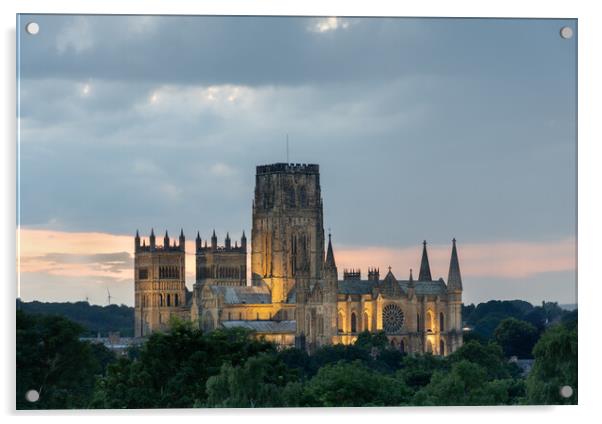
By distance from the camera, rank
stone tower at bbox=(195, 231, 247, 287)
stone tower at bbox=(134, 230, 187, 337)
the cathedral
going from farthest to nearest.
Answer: stone tower at bbox=(195, 231, 247, 287) → stone tower at bbox=(134, 230, 187, 337) → the cathedral

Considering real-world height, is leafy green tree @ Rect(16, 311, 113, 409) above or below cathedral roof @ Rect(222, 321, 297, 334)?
above

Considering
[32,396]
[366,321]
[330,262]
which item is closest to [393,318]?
[366,321]

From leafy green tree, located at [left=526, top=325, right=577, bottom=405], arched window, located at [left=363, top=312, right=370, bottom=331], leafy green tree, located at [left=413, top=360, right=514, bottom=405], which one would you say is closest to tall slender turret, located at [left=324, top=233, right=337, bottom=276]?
arched window, located at [left=363, top=312, right=370, bottom=331]

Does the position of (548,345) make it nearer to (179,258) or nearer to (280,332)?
(280,332)

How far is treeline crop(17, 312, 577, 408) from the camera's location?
18172 mm

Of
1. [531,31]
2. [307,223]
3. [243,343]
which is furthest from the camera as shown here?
[307,223]

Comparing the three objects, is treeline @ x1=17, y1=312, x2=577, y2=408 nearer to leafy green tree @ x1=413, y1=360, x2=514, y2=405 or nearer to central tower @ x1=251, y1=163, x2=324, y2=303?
leafy green tree @ x1=413, y1=360, x2=514, y2=405

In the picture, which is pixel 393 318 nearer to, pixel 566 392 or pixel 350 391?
pixel 350 391

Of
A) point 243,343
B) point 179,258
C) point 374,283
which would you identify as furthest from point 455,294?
point 243,343

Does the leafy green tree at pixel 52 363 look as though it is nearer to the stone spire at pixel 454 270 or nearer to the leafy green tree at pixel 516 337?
the stone spire at pixel 454 270

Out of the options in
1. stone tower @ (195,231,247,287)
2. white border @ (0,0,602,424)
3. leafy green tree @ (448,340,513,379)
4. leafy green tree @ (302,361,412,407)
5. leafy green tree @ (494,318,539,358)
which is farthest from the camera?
stone tower @ (195,231,247,287)

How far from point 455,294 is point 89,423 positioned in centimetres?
5767

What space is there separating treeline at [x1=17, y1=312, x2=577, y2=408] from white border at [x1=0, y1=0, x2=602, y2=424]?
37 centimetres

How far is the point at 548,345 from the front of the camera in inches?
744
